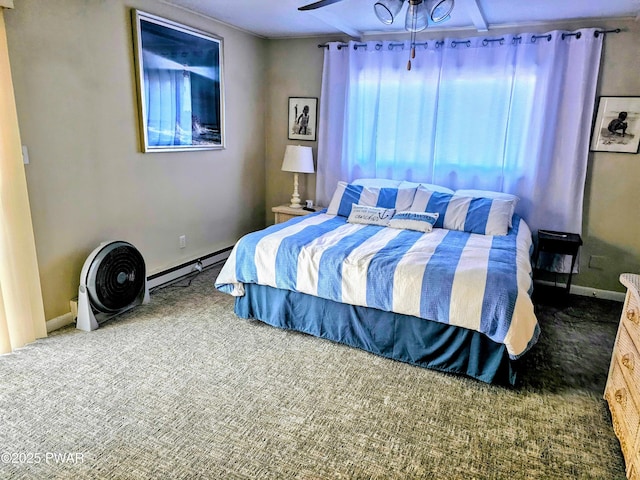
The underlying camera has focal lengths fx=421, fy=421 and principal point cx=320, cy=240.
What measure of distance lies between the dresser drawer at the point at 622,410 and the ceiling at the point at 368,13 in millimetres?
2567

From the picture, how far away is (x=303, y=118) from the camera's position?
15.5 feet

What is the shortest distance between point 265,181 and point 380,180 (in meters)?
1.56

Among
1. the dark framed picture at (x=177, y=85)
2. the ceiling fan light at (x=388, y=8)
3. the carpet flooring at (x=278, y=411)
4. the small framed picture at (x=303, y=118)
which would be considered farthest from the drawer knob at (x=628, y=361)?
the small framed picture at (x=303, y=118)

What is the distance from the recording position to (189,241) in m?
4.10

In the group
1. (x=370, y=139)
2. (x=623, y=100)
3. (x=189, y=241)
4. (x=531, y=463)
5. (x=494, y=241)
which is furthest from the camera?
(x=370, y=139)

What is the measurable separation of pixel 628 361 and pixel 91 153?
3448 mm

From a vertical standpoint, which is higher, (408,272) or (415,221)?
(415,221)

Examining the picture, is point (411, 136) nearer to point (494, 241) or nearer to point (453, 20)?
point (453, 20)

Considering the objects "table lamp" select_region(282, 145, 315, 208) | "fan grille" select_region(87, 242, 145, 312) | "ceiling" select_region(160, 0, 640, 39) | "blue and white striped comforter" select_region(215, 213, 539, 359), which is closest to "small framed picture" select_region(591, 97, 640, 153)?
"ceiling" select_region(160, 0, 640, 39)

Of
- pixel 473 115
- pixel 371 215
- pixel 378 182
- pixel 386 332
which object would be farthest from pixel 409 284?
pixel 473 115

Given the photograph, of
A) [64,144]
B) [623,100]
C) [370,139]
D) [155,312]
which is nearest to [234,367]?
[155,312]

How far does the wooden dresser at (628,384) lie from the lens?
67.5 inches

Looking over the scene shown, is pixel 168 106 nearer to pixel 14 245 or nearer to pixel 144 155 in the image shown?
pixel 144 155

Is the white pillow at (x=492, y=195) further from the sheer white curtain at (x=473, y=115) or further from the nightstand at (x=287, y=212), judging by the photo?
the nightstand at (x=287, y=212)
